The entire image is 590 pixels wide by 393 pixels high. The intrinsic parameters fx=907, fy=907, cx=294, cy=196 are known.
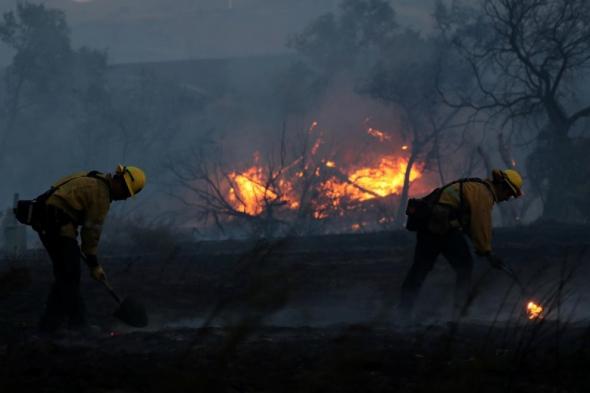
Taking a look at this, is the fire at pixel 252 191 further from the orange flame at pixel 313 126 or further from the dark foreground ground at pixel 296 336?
the dark foreground ground at pixel 296 336

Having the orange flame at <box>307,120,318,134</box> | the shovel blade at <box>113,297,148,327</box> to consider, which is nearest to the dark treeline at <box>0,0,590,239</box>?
the orange flame at <box>307,120,318,134</box>

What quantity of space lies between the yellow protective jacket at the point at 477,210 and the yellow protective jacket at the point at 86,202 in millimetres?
3157

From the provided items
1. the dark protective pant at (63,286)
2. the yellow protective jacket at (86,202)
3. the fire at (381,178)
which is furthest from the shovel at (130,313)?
the fire at (381,178)

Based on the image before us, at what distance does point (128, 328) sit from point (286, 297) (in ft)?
18.0

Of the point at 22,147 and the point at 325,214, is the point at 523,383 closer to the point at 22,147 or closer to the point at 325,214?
the point at 325,214

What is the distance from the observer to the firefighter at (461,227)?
810cm

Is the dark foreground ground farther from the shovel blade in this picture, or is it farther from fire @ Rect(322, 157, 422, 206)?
fire @ Rect(322, 157, 422, 206)

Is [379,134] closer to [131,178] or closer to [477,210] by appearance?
[477,210]

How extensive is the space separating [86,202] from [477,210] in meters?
3.40

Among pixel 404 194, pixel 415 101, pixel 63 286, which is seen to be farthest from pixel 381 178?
pixel 63 286

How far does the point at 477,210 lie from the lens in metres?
8.09

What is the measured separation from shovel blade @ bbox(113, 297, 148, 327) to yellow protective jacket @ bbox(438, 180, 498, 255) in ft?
9.70

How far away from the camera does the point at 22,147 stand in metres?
45.7

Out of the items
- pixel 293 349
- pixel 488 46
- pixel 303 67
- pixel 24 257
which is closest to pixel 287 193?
pixel 488 46
